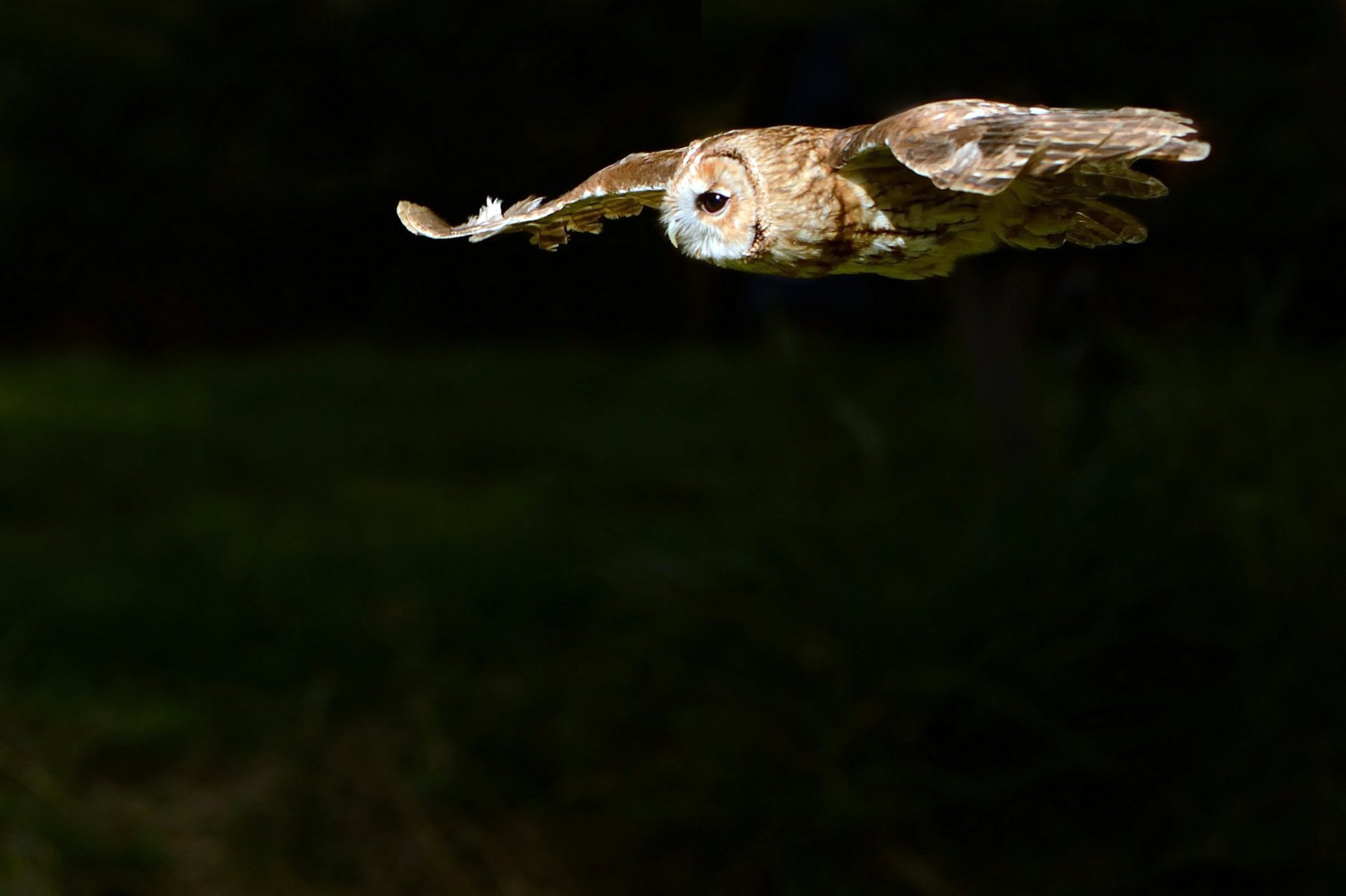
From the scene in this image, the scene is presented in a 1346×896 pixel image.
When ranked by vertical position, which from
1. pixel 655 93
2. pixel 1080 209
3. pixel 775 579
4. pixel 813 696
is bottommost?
pixel 813 696

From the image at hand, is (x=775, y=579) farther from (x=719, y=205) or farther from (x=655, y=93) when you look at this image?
(x=719, y=205)

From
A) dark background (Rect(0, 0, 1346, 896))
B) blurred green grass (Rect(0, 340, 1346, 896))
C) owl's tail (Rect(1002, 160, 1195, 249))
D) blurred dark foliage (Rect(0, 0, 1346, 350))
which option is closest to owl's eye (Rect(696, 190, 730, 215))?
owl's tail (Rect(1002, 160, 1195, 249))

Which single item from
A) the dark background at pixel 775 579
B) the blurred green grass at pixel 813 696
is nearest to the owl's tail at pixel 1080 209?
the dark background at pixel 775 579

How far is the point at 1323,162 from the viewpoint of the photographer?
8.25 ft

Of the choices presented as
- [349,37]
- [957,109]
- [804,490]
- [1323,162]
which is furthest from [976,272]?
[957,109]

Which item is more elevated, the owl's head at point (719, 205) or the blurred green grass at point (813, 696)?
the owl's head at point (719, 205)

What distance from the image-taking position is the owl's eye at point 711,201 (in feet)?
2.12

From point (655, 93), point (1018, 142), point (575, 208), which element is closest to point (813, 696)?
point (655, 93)

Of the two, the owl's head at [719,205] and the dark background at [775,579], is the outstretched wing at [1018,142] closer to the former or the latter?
the owl's head at [719,205]

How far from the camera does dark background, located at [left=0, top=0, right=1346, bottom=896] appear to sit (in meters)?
2.31

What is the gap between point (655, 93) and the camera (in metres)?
2.29

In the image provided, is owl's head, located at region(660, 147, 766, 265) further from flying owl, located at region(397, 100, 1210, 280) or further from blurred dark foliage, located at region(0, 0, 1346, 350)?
blurred dark foliage, located at region(0, 0, 1346, 350)

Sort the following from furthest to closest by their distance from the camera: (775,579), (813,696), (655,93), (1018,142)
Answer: (775,579) < (813,696) < (655,93) < (1018,142)

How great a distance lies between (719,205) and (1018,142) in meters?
0.13
